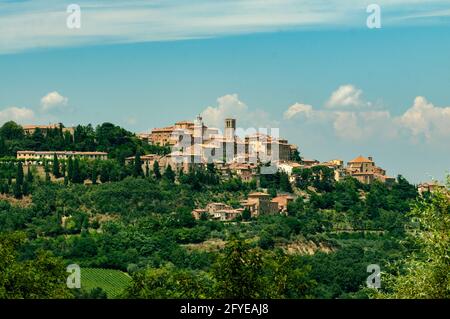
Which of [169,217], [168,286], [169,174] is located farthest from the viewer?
[169,174]

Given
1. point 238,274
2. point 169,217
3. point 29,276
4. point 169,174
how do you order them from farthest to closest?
point 169,174 < point 169,217 < point 29,276 < point 238,274

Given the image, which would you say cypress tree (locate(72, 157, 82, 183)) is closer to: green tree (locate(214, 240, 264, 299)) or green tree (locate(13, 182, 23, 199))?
green tree (locate(13, 182, 23, 199))

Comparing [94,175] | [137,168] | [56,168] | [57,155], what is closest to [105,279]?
[94,175]

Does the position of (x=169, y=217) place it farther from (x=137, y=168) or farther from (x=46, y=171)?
(x=46, y=171)

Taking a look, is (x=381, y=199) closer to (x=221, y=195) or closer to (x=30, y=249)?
(x=221, y=195)

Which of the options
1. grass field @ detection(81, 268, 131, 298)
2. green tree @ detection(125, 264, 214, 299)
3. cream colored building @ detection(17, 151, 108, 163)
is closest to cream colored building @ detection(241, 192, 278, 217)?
cream colored building @ detection(17, 151, 108, 163)

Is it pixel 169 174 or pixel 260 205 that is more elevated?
pixel 169 174

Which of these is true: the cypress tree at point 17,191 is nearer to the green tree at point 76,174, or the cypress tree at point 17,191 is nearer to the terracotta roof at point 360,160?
the green tree at point 76,174

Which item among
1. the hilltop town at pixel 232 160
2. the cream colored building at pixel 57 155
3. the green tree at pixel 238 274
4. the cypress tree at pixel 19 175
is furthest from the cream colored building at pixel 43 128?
the green tree at pixel 238 274
